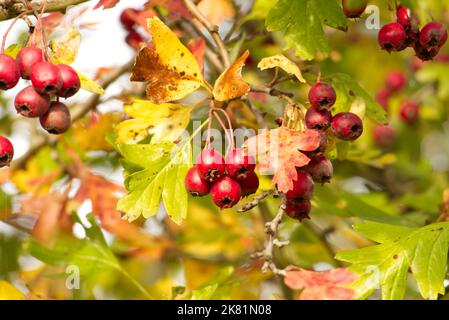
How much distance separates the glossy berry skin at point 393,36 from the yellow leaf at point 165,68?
0.35m

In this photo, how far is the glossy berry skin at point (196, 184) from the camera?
1.59m

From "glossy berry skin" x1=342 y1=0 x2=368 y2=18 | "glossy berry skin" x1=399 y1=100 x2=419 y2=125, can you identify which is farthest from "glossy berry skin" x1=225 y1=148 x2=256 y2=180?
"glossy berry skin" x1=399 y1=100 x2=419 y2=125

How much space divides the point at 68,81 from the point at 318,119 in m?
0.43

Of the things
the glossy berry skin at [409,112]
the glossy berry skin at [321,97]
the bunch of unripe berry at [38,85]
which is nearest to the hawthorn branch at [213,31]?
the glossy berry skin at [321,97]

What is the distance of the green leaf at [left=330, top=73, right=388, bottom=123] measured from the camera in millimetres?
1797

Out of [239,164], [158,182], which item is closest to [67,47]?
[158,182]

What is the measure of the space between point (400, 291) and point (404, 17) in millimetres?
518

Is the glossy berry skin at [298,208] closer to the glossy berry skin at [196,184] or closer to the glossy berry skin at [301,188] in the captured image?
the glossy berry skin at [301,188]

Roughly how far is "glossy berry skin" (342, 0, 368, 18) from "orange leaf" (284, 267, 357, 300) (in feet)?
1.55

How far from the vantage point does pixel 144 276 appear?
308 centimetres

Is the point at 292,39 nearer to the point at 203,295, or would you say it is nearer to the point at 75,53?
the point at 75,53

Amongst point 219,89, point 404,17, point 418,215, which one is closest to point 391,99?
point 418,215

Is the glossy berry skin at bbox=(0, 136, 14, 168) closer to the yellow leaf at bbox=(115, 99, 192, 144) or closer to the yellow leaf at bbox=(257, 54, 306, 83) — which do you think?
the yellow leaf at bbox=(115, 99, 192, 144)

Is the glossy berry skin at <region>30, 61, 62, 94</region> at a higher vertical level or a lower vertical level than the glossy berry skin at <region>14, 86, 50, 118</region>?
higher
